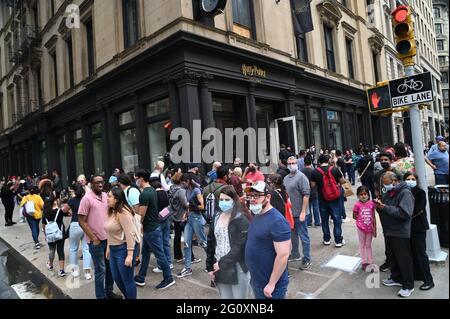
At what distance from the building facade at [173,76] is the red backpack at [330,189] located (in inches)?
220

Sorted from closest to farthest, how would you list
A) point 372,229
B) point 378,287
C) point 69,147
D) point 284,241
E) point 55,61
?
point 284,241 → point 378,287 → point 372,229 → point 69,147 → point 55,61

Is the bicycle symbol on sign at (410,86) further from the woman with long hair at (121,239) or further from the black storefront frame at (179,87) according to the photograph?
the black storefront frame at (179,87)

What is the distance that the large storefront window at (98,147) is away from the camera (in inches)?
630

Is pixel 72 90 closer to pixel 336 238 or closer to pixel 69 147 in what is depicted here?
pixel 69 147

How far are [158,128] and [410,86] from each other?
30.6 feet

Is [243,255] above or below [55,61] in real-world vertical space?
below

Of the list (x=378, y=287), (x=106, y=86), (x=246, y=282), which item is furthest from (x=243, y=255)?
(x=106, y=86)

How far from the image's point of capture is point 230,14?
12.1 metres

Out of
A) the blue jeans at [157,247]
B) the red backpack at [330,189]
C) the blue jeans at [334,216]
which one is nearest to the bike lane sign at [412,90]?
the red backpack at [330,189]

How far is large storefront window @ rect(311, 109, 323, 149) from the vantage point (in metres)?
18.1

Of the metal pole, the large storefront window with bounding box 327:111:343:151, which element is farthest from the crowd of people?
the large storefront window with bounding box 327:111:343:151

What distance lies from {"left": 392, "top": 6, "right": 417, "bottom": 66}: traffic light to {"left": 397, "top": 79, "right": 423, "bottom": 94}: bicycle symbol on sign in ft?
1.30

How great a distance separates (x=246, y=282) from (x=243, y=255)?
0.28m

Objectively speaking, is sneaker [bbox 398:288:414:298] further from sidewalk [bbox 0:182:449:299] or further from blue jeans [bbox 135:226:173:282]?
blue jeans [bbox 135:226:173:282]
